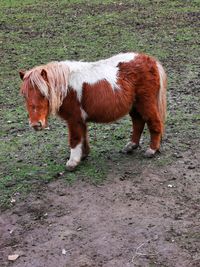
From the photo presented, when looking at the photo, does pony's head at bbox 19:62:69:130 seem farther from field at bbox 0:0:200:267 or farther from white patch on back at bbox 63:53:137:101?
field at bbox 0:0:200:267

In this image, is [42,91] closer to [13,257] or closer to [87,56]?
[13,257]

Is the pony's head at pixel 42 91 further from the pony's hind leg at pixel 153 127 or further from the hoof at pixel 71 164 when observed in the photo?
the pony's hind leg at pixel 153 127

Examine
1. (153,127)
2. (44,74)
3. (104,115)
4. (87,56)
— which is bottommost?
(87,56)

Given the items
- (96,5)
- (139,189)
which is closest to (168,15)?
(96,5)

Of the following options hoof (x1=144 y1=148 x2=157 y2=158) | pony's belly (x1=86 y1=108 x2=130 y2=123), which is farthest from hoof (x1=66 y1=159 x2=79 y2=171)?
hoof (x1=144 y1=148 x2=157 y2=158)

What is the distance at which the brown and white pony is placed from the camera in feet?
15.3

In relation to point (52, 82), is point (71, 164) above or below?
below

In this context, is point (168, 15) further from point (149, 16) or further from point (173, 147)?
point (173, 147)

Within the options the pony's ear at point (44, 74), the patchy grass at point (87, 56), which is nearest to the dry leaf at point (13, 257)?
the patchy grass at point (87, 56)

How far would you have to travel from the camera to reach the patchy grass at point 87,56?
17.6 feet

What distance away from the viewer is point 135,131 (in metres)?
5.51

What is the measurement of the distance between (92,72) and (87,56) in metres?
4.07

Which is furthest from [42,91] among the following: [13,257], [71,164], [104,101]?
[13,257]

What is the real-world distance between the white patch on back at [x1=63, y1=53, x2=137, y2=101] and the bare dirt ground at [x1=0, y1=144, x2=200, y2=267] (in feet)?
3.00
